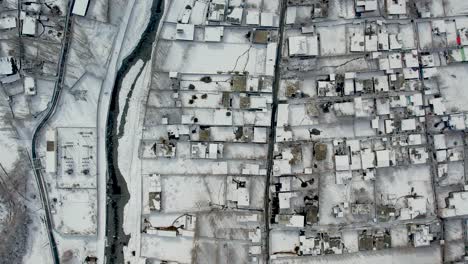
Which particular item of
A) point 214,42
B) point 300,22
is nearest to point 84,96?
point 214,42

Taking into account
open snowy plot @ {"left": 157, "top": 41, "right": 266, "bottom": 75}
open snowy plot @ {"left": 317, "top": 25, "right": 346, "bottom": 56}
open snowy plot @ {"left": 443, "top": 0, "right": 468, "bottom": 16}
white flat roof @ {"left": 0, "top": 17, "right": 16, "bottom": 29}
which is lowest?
open snowy plot @ {"left": 157, "top": 41, "right": 266, "bottom": 75}

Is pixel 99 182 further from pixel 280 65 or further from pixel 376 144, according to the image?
pixel 376 144

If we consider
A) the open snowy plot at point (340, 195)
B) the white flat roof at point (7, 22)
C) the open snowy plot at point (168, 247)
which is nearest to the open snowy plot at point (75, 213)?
the open snowy plot at point (168, 247)

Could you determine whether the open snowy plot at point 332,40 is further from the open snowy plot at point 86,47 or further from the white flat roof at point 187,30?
the open snowy plot at point 86,47

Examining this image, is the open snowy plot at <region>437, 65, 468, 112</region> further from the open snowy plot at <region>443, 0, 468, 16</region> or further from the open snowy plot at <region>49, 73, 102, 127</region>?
the open snowy plot at <region>49, 73, 102, 127</region>

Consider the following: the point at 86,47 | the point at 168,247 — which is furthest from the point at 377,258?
the point at 86,47

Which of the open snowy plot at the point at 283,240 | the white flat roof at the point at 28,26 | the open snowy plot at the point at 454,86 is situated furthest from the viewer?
the open snowy plot at the point at 454,86

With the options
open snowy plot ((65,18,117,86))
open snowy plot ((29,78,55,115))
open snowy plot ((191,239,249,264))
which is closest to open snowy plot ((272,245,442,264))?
open snowy plot ((191,239,249,264))
